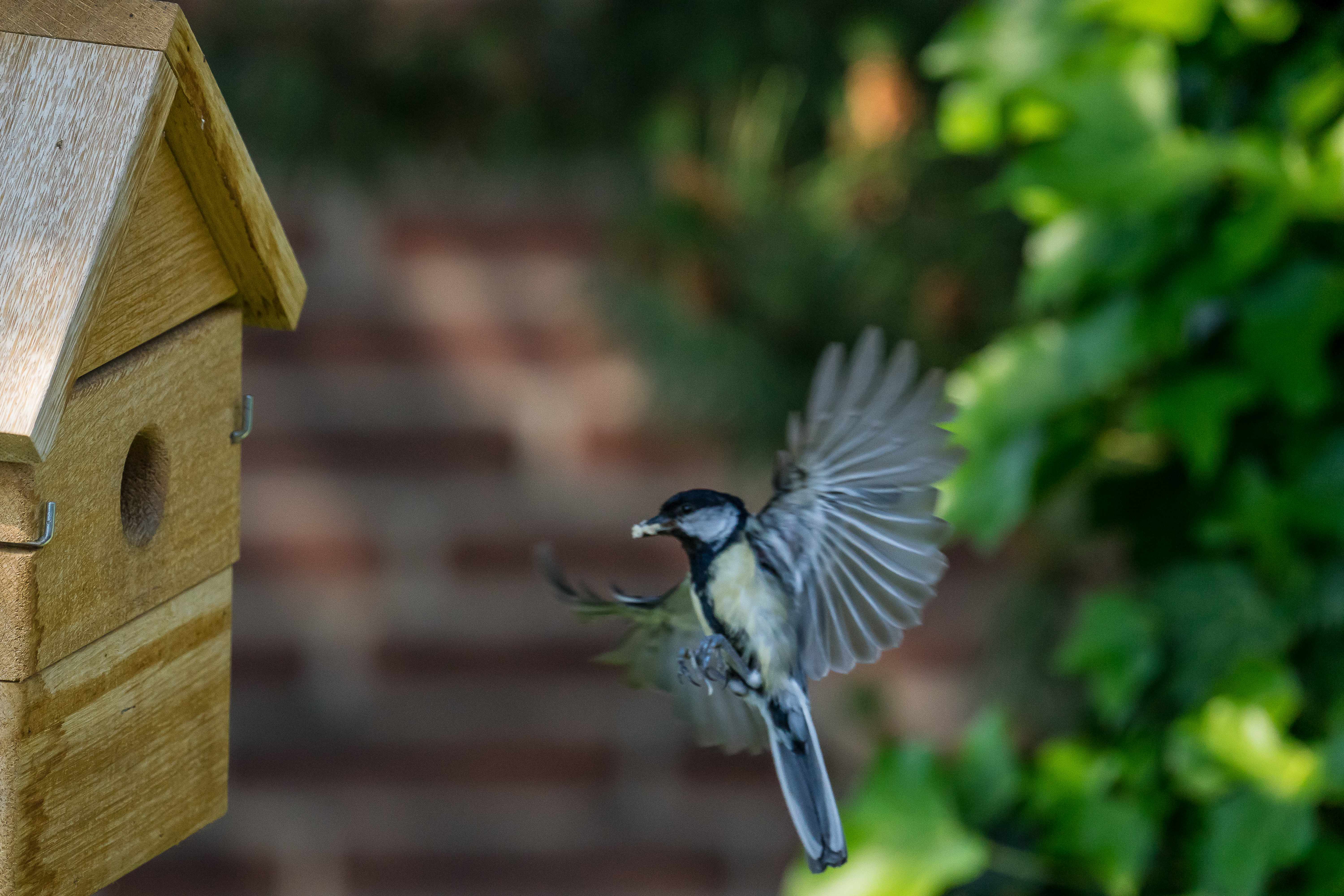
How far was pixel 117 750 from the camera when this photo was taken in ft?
1.82

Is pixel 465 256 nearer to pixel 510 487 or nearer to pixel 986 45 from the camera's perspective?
pixel 510 487

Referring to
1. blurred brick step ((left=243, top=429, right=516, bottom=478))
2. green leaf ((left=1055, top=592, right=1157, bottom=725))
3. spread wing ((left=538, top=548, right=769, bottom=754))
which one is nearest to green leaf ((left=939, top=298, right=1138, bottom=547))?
green leaf ((left=1055, top=592, right=1157, bottom=725))

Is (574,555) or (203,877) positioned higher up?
(574,555)

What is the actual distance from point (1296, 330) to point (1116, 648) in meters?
0.28

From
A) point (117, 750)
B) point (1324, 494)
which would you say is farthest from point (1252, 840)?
point (117, 750)

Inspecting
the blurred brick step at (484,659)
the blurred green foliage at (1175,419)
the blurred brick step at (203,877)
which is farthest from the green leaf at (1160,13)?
the blurred brick step at (203,877)

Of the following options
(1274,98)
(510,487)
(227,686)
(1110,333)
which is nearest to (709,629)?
(227,686)

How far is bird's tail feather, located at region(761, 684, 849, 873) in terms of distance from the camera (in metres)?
0.56

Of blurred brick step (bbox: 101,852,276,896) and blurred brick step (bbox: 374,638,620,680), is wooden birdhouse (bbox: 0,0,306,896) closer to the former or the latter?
blurred brick step (bbox: 374,638,620,680)

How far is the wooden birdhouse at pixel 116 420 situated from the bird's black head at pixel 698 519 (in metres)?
0.20

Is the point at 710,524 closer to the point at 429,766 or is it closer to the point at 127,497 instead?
the point at 127,497

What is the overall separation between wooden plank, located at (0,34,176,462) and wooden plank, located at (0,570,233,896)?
118mm

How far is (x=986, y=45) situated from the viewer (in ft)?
3.56

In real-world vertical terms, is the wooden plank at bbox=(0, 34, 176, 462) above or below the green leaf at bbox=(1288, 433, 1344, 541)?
below
